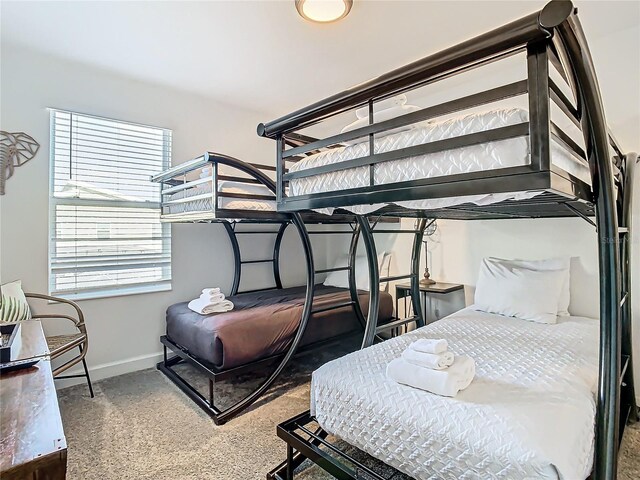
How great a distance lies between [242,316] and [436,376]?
61.0 inches

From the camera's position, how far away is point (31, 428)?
0.87 metres

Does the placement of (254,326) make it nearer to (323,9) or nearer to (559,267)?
(323,9)

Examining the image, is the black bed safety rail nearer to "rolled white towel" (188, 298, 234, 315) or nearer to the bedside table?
"rolled white towel" (188, 298, 234, 315)

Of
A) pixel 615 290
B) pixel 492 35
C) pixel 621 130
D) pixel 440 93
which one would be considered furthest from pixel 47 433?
pixel 440 93

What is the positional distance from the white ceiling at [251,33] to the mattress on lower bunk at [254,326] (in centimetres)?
195

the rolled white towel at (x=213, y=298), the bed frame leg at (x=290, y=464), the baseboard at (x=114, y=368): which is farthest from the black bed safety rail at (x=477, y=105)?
the baseboard at (x=114, y=368)

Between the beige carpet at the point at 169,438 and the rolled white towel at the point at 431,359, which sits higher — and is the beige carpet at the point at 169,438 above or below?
below

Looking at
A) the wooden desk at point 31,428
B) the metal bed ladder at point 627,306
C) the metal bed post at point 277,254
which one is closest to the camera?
the wooden desk at point 31,428

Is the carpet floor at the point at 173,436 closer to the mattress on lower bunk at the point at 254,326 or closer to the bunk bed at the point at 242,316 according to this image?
the bunk bed at the point at 242,316

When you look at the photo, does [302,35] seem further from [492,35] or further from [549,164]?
[549,164]

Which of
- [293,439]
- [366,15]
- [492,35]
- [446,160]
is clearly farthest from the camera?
[366,15]

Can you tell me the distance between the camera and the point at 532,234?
2768mm

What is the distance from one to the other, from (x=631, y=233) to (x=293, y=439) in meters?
2.48

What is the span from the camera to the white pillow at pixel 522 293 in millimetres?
2354
